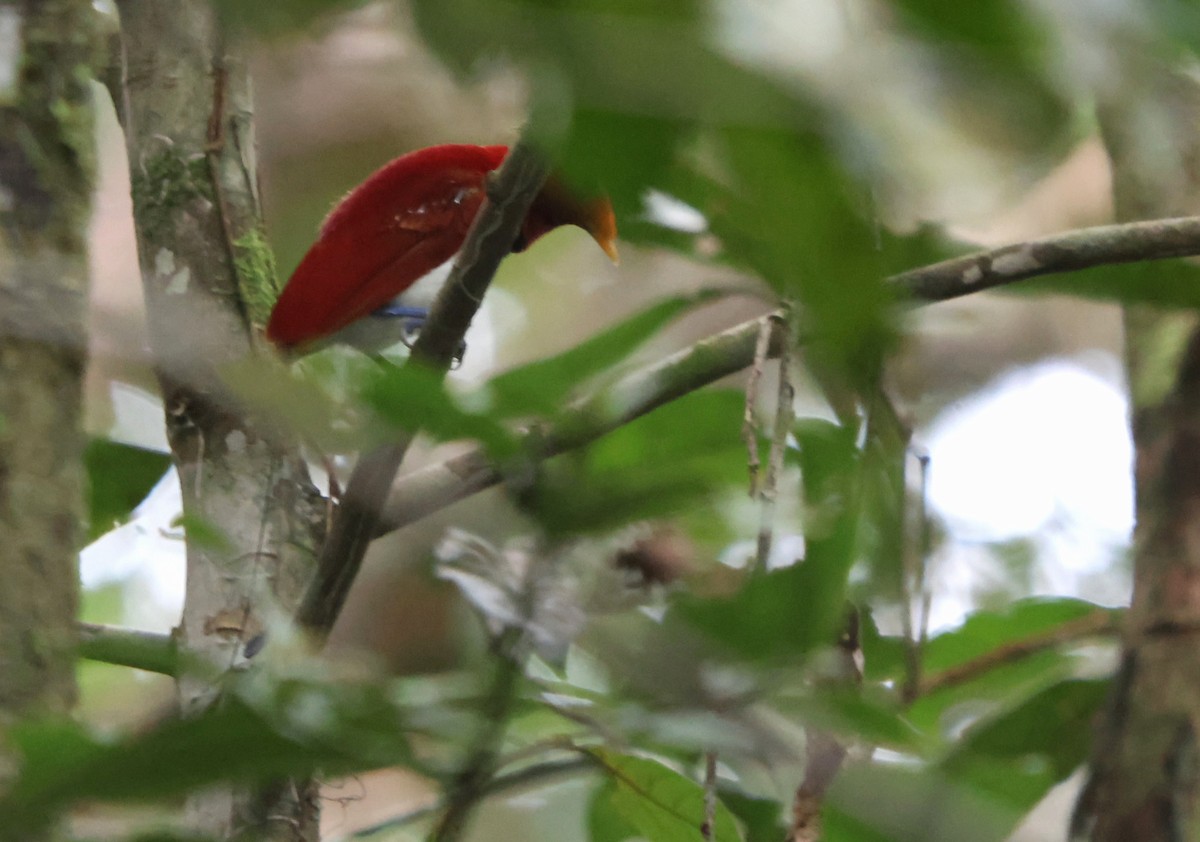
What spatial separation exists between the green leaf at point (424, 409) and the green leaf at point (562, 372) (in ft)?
0.05

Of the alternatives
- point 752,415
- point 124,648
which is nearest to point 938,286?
point 752,415

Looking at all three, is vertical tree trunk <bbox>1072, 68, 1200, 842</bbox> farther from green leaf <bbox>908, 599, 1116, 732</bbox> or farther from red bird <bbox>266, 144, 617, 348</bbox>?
red bird <bbox>266, 144, 617, 348</bbox>

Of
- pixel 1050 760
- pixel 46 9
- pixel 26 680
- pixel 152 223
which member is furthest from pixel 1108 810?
pixel 152 223

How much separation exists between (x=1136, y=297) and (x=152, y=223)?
0.95 meters

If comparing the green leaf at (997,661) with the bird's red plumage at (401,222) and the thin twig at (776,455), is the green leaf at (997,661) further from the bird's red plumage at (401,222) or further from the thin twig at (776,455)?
the bird's red plumage at (401,222)

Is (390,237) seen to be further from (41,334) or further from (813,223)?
(813,223)

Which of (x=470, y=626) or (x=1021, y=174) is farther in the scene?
(x=470, y=626)

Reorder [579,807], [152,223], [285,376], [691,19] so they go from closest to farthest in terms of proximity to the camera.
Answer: [691,19] → [285,376] → [579,807] → [152,223]

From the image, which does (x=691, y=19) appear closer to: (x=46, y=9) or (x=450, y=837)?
(x=450, y=837)

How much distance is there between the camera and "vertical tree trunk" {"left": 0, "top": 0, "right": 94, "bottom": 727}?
66cm

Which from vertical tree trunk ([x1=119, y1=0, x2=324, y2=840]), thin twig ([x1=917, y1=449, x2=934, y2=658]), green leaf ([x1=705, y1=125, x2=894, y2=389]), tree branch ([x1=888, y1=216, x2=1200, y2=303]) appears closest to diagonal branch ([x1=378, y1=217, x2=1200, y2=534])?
tree branch ([x1=888, y1=216, x2=1200, y2=303])

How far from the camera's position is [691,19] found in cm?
20

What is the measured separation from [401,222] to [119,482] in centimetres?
84

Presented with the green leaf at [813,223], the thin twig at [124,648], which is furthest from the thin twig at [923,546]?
the thin twig at [124,648]
